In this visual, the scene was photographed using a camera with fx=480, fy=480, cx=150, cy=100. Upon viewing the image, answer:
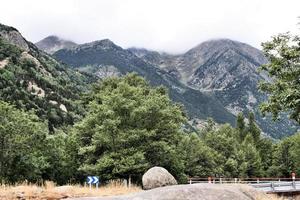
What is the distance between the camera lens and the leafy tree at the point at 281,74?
82.3 ft

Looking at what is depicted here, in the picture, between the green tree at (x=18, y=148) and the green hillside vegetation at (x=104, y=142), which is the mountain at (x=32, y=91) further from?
the green tree at (x=18, y=148)

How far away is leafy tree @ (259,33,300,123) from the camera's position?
25.1 m

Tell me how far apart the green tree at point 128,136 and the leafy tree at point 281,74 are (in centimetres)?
1873

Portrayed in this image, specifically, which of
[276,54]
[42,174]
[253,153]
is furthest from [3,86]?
[276,54]

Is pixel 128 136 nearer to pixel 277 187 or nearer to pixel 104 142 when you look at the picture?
pixel 104 142

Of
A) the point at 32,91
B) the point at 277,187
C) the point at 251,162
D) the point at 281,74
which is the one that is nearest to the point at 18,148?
the point at 277,187

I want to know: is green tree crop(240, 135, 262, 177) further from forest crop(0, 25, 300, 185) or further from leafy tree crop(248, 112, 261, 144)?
forest crop(0, 25, 300, 185)

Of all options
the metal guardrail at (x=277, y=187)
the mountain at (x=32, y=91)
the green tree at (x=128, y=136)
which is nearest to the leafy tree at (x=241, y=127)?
the mountain at (x=32, y=91)

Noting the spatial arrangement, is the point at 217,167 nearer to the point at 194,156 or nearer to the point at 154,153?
Result: the point at 194,156

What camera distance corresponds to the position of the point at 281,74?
26.7 meters

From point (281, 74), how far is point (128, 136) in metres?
21.5

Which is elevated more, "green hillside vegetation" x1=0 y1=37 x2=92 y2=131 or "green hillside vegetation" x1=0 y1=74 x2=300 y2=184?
"green hillside vegetation" x1=0 y1=37 x2=92 y2=131

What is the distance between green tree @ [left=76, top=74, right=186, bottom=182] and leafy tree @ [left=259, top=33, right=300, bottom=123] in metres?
18.7

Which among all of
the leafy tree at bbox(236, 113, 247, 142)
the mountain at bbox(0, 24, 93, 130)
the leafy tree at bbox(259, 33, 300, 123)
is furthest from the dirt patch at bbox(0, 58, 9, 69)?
the leafy tree at bbox(259, 33, 300, 123)
